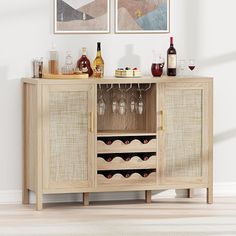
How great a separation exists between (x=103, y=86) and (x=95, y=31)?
44 centimetres

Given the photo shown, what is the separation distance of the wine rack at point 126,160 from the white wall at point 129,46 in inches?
25.1

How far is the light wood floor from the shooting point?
564 cm

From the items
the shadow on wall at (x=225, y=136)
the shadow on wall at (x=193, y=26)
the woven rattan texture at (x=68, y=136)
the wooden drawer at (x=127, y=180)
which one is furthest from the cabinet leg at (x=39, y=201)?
the shadow on wall at (x=193, y=26)

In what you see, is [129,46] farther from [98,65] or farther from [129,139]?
[129,139]

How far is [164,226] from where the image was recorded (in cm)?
580

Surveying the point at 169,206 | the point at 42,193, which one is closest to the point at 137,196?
the point at 169,206

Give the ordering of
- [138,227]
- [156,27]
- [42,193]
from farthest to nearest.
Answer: [156,27], [42,193], [138,227]

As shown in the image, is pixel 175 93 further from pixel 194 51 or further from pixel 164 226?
pixel 164 226

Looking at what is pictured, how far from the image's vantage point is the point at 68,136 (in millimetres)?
6371

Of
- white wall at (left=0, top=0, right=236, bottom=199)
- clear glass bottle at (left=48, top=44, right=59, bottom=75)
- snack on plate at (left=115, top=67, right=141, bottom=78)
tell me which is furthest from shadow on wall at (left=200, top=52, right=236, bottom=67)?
clear glass bottle at (left=48, top=44, right=59, bottom=75)

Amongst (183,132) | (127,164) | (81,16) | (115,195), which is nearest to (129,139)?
(127,164)

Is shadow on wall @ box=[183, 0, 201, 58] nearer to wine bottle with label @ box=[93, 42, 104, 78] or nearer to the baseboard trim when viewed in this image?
wine bottle with label @ box=[93, 42, 104, 78]

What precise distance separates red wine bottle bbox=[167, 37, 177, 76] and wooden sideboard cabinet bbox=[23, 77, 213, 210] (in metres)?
0.24

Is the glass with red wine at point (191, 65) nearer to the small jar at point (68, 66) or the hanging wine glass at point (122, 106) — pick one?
the hanging wine glass at point (122, 106)
